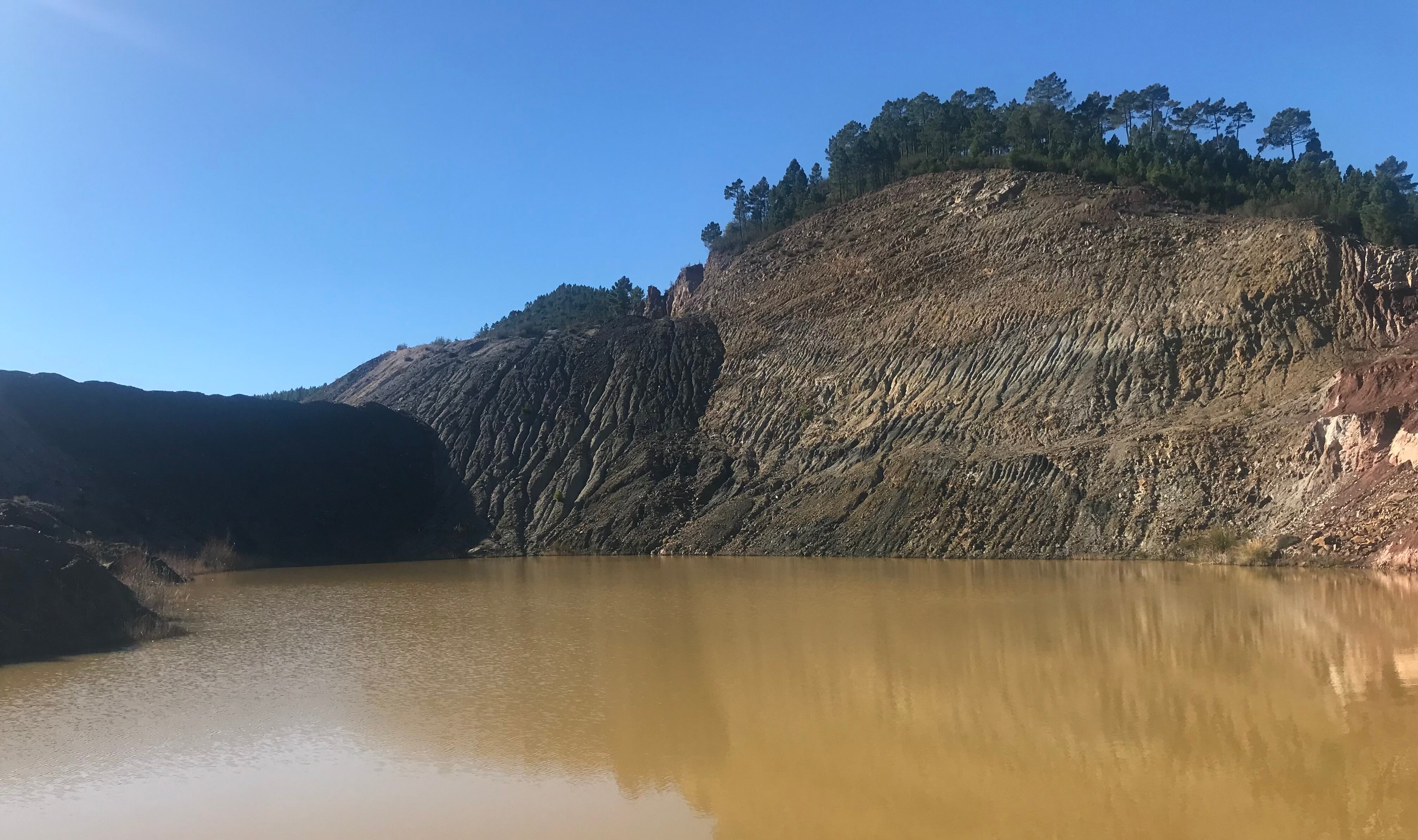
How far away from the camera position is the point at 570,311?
90.5 metres

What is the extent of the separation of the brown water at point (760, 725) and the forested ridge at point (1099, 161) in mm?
26154

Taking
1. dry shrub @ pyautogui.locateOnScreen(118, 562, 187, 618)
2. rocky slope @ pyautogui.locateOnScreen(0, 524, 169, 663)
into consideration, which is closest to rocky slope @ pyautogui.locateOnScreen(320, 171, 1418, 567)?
dry shrub @ pyautogui.locateOnScreen(118, 562, 187, 618)

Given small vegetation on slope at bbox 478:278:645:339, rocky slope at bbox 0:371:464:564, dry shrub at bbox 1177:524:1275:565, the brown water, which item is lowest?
the brown water

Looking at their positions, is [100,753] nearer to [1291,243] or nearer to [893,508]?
[893,508]

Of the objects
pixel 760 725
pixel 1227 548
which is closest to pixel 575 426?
pixel 1227 548

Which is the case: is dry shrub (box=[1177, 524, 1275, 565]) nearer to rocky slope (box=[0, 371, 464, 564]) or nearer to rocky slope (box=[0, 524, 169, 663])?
rocky slope (box=[0, 524, 169, 663])

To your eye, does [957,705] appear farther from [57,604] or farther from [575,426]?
[575,426]

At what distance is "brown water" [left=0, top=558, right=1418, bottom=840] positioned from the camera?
860 cm

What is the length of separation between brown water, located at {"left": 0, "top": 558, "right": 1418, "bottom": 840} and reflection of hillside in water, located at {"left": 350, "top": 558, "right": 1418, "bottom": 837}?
50mm

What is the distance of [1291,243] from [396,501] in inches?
1628

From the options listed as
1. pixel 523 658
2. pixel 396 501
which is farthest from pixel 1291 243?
pixel 396 501

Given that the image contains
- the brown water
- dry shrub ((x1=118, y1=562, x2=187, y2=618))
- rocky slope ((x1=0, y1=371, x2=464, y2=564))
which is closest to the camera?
the brown water

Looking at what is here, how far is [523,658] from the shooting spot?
16.1 meters

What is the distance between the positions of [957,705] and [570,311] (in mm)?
81136
